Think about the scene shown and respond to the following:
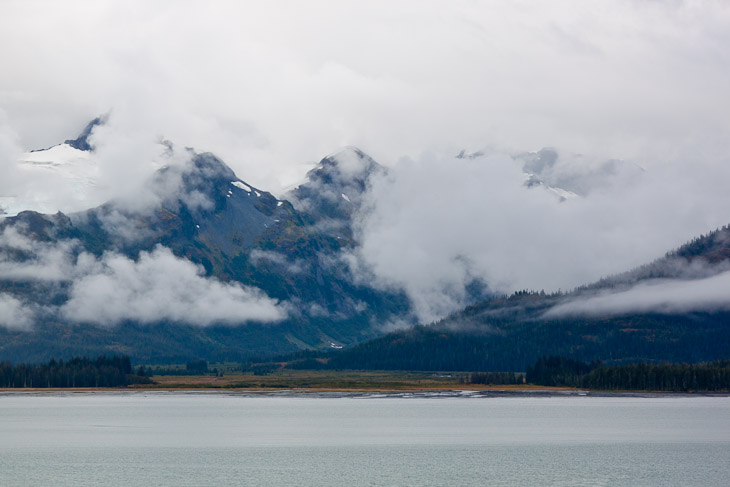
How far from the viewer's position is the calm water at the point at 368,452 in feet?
385

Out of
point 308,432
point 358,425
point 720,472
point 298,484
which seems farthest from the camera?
point 358,425

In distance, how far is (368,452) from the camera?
14350cm

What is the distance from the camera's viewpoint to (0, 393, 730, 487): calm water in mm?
117312

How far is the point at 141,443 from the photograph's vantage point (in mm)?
155125

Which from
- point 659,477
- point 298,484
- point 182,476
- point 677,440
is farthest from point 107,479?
point 677,440

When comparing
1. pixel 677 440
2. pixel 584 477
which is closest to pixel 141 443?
pixel 584 477

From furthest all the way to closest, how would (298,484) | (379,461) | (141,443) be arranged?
(141,443)
(379,461)
(298,484)

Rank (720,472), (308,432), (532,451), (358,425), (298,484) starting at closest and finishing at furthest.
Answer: (298,484) → (720,472) → (532,451) → (308,432) → (358,425)

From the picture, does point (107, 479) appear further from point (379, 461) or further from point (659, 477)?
point (659, 477)

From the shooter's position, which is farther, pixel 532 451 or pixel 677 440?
pixel 677 440

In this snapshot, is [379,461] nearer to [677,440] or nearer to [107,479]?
[107,479]

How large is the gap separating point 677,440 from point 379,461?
51677 mm

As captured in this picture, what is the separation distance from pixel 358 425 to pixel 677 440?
59.4m

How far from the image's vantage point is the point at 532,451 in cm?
14350
